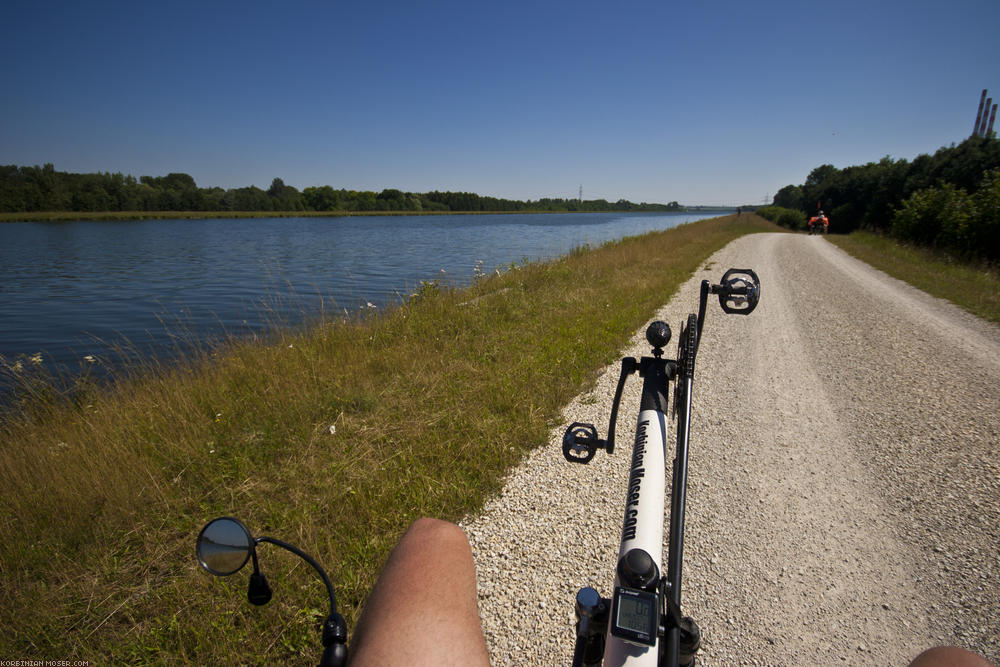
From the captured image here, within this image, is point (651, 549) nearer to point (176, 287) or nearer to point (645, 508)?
point (645, 508)

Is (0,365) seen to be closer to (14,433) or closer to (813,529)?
(14,433)

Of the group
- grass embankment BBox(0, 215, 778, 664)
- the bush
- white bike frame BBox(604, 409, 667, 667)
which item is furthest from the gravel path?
the bush

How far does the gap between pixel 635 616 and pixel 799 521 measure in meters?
2.71

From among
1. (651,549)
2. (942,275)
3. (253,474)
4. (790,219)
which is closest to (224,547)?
(651,549)

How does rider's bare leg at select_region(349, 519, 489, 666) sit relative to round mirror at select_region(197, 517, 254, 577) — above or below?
below

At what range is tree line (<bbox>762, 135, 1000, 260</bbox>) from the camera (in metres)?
15.7

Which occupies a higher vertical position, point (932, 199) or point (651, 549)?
point (932, 199)

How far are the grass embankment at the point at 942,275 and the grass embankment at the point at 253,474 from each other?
9.68m

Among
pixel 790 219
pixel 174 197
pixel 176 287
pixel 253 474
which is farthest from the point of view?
pixel 174 197

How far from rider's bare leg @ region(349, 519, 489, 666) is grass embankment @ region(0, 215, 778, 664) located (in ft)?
4.13

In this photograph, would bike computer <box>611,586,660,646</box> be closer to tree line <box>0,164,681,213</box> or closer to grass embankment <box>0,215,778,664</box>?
grass embankment <box>0,215,778,664</box>

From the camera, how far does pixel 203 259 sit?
2147 centimetres

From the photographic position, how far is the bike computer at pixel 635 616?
1.08 metres

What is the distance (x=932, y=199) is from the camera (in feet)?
69.3
